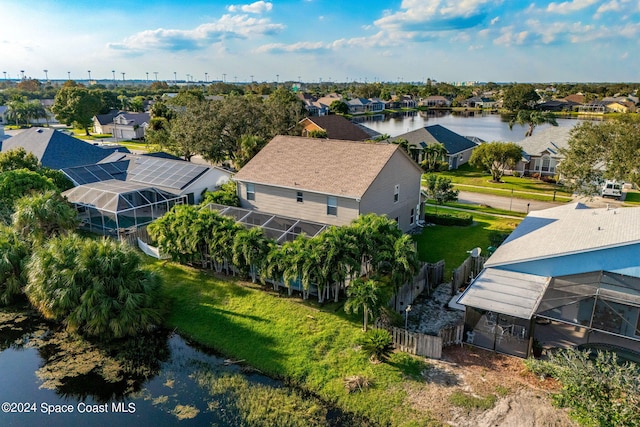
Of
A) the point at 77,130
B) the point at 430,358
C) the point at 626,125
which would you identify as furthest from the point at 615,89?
the point at 430,358

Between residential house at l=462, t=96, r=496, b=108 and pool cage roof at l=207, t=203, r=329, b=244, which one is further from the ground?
residential house at l=462, t=96, r=496, b=108

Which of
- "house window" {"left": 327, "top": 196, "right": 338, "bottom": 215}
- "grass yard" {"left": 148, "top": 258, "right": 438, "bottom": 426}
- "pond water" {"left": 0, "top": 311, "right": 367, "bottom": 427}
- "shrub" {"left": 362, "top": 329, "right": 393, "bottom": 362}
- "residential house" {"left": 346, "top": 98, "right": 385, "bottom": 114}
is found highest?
"residential house" {"left": 346, "top": 98, "right": 385, "bottom": 114}

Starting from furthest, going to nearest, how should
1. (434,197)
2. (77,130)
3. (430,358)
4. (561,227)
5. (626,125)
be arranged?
(77,130) → (434,197) → (626,125) → (561,227) → (430,358)

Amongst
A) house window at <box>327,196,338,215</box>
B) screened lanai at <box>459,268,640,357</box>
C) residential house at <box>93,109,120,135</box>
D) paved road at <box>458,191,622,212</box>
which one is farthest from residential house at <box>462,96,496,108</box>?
screened lanai at <box>459,268,640,357</box>

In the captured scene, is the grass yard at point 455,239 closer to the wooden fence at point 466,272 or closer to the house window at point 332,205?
the wooden fence at point 466,272

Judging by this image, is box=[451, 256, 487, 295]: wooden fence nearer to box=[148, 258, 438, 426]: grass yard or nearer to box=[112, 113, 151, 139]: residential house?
box=[148, 258, 438, 426]: grass yard

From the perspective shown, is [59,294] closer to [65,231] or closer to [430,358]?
[65,231]
